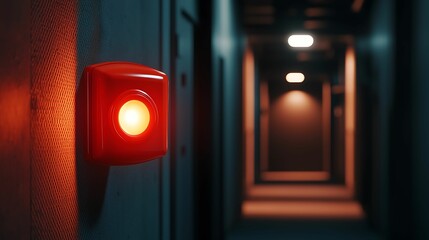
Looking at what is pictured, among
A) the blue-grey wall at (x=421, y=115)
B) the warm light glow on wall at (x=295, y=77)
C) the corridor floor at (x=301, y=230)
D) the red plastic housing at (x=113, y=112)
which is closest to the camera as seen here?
the red plastic housing at (x=113, y=112)

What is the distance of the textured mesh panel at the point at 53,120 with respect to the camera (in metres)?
1.55

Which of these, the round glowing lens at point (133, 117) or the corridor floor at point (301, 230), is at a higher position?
the round glowing lens at point (133, 117)

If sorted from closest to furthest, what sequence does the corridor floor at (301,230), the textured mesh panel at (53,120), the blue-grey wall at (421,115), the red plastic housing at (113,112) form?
1. the textured mesh panel at (53,120)
2. the red plastic housing at (113,112)
3. the blue-grey wall at (421,115)
4. the corridor floor at (301,230)

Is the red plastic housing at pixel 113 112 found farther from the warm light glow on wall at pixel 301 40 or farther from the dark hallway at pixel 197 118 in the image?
the warm light glow on wall at pixel 301 40

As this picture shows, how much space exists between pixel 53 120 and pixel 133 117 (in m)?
0.25

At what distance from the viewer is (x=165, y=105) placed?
198cm

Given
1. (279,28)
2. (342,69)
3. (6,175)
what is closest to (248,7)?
(279,28)

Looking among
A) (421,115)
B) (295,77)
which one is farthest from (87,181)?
(295,77)

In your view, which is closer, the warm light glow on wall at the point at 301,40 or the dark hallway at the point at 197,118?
the dark hallway at the point at 197,118

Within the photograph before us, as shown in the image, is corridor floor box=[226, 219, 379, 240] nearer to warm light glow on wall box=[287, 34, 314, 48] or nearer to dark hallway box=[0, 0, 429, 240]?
dark hallway box=[0, 0, 429, 240]

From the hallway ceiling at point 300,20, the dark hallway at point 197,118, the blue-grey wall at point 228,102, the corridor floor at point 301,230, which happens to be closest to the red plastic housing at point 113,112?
the dark hallway at point 197,118

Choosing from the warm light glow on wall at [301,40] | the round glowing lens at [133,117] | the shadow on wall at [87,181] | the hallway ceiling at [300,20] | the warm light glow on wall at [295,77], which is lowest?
the shadow on wall at [87,181]

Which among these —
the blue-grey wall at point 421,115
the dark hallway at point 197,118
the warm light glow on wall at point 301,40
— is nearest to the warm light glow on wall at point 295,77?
the dark hallway at point 197,118

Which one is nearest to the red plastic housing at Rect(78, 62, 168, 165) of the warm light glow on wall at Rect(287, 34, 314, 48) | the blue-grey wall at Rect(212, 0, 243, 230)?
the blue-grey wall at Rect(212, 0, 243, 230)
